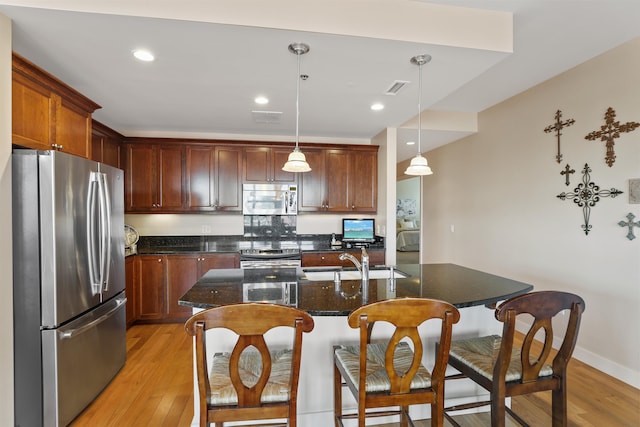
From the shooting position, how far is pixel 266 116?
12.6ft

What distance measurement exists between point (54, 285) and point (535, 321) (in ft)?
8.94

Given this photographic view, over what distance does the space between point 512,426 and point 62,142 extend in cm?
380

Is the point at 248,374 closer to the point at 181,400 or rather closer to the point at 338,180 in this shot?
the point at 181,400

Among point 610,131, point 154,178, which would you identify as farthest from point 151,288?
point 610,131

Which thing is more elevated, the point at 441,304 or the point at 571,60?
the point at 571,60

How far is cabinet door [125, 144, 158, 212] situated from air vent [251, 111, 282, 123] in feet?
5.22

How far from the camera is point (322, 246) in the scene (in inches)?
182

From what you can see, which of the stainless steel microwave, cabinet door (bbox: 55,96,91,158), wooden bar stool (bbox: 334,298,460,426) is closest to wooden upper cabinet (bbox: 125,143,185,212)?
the stainless steel microwave

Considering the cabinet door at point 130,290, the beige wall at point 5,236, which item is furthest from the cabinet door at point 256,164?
the beige wall at point 5,236

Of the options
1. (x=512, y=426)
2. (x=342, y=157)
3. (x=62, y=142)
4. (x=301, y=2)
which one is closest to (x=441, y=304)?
(x=512, y=426)

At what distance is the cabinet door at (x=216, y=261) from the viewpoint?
4.02m

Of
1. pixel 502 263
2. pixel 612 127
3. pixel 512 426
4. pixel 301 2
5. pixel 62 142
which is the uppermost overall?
pixel 301 2

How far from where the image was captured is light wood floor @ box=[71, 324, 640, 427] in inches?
85.0

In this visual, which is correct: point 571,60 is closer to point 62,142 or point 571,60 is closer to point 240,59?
point 240,59
